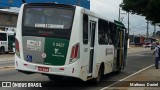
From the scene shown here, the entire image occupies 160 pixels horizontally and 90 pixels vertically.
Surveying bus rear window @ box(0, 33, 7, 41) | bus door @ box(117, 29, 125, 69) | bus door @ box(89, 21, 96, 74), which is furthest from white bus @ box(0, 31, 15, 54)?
bus door @ box(89, 21, 96, 74)

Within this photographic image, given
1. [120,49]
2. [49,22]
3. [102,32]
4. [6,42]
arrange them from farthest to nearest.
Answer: [6,42]
[120,49]
[102,32]
[49,22]

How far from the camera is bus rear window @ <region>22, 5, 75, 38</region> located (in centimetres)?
1273

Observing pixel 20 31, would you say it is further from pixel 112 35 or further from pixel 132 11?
pixel 132 11

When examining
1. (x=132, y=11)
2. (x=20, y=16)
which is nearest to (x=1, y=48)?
(x=132, y=11)

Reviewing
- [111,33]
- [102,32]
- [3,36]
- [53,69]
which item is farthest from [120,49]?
[3,36]

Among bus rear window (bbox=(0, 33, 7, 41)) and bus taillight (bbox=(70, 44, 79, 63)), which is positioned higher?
bus rear window (bbox=(0, 33, 7, 41))

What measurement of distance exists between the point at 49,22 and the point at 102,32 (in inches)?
137

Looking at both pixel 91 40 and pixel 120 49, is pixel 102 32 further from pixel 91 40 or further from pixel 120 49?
pixel 120 49

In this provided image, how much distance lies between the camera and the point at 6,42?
43375mm

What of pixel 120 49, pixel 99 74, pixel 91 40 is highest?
pixel 91 40

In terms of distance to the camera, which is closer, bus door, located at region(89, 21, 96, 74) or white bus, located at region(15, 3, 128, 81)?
white bus, located at region(15, 3, 128, 81)

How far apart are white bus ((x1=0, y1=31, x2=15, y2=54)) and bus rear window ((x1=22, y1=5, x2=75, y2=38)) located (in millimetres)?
30050

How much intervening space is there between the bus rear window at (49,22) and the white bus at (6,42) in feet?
98.6

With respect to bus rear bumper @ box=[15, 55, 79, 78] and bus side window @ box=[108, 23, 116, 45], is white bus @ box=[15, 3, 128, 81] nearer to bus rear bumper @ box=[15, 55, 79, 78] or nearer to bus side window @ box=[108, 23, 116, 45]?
bus rear bumper @ box=[15, 55, 79, 78]
